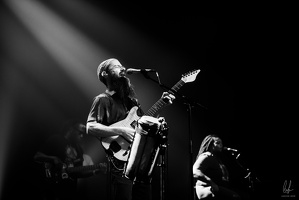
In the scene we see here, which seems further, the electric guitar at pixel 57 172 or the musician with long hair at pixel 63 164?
the electric guitar at pixel 57 172

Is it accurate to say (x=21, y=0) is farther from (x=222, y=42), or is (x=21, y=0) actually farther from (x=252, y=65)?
(x=252, y=65)

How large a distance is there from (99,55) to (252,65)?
322cm

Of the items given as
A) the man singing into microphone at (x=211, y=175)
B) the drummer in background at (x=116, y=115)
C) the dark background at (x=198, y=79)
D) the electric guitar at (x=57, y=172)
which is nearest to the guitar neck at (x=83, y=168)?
the electric guitar at (x=57, y=172)

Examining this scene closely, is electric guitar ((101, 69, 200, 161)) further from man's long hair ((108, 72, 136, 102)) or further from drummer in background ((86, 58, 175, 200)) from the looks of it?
man's long hair ((108, 72, 136, 102))

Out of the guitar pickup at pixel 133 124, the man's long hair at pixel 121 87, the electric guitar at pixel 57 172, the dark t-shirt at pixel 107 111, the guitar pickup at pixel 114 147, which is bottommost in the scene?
the electric guitar at pixel 57 172

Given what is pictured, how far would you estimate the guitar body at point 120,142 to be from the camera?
288 cm

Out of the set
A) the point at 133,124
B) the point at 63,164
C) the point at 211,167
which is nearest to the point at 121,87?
→ the point at 133,124

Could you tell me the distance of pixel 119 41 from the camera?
21.1 ft

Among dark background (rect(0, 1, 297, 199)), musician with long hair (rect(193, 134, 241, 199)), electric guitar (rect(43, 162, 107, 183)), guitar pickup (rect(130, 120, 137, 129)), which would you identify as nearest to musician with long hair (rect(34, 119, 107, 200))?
electric guitar (rect(43, 162, 107, 183))

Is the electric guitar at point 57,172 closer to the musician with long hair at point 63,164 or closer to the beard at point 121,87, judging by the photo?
the musician with long hair at point 63,164

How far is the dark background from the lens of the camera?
19.8 feet

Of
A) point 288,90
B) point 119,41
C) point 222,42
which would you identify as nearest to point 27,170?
point 119,41

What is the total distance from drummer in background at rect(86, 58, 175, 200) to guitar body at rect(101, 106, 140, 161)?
4 centimetres

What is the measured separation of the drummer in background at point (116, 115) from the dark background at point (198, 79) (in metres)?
2.98
